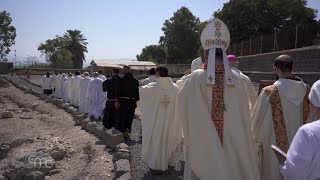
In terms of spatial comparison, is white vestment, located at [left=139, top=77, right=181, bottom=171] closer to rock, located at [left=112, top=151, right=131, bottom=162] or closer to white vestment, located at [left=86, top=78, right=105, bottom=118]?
rock, located at [left=112, top=151, right=131, bottom=162]

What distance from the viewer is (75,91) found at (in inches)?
808

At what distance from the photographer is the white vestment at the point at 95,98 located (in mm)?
15523

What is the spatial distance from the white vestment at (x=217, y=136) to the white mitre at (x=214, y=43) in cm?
10

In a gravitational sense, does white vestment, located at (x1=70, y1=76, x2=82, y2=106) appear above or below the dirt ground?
above

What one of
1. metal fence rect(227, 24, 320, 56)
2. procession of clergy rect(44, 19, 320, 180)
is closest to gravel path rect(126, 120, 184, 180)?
procession of clergy rect(44, 19, 320, 180)

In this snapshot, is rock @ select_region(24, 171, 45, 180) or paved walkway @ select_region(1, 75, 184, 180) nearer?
paved walkway @ select_region(1, 75, 184, 180)

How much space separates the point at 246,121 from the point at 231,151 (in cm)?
39

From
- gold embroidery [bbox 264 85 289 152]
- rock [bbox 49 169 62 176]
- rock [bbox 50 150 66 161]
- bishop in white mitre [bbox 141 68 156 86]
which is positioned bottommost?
rock [bbox 49 169 62 176]

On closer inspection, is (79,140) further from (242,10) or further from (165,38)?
(165,38)

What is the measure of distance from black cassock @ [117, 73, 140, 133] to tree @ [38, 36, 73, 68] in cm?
6405

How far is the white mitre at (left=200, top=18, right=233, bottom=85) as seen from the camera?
188 inches

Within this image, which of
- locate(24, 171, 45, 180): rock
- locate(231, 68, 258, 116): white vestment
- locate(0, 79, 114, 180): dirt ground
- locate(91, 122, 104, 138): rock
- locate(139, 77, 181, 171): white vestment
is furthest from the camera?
locate(91, 122, 104, 138): rock

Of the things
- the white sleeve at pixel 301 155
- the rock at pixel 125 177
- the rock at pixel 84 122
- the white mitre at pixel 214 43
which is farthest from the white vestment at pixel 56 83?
the white sleeve at pixel 301 155

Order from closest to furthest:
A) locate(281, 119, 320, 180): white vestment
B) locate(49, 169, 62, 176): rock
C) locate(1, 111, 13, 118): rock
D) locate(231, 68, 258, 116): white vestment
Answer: locate(281, 119, 320, 180): white vestment
locate(231, 68, 258, 116): white vestment
locate(49, 169, 62, 176): rock
locate(1, 111, 13, 118): rock
